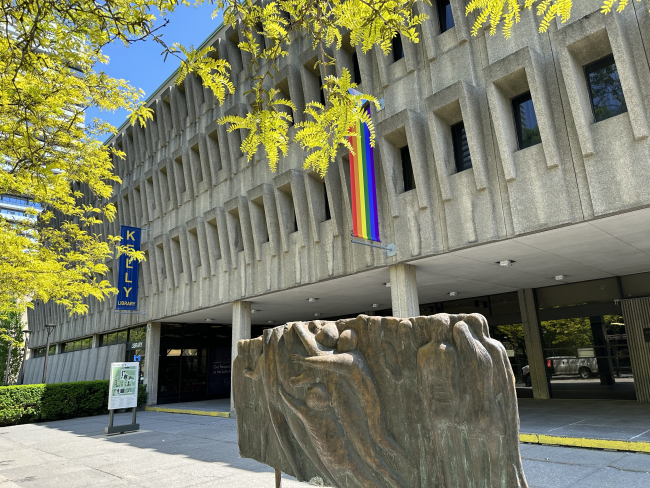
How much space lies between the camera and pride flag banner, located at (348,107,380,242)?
11.2 metres

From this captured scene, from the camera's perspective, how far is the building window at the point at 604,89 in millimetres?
8930

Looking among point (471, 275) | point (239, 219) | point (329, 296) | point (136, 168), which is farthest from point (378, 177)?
point (136, 168)

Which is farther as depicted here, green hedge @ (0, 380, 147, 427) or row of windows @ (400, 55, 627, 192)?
green hedge @ (0, 380, 147, 427)

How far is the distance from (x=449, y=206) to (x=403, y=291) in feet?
8.22

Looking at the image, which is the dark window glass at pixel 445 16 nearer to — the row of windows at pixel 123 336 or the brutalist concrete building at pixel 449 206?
the brutalist concrete building at pixel 449 206

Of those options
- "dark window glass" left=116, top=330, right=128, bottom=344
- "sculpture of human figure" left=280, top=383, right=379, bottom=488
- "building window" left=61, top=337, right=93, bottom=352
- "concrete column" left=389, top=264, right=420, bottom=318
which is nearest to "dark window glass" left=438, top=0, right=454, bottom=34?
"concrete column" left=389, top=264, right=420, bottom=318

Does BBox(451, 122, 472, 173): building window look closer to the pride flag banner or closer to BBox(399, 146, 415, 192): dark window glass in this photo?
BBox(399, 146, 415, 192): dark window glass

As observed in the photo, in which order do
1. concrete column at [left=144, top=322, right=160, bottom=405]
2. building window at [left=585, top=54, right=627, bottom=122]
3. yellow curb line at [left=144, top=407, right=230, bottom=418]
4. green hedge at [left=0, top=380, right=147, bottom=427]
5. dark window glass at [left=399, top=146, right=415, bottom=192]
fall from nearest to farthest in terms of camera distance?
building window at [left=585, top=54, right=627, bottom=122] < dark window glass at [left=399, top=146, right=415, bottom=192] < yellow curb line at [left=144, top=407, right=230, bottom=418] < green hedge at [left=0, top=380, right=147, bottom=427] < concrete column at [left=144, top=322, right=160, bottom=405]

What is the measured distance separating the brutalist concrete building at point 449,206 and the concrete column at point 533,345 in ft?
0.16

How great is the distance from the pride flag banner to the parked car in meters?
9.11

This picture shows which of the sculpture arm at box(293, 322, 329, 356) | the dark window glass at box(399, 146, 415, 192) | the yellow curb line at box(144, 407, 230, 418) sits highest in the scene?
the dark window glass at box(399, 146, 415, 192)

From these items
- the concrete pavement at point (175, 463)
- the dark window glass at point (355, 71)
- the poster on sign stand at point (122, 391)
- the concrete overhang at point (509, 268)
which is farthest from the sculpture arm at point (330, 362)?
the poster on sign stand at point (122, 391)

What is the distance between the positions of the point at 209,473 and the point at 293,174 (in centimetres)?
901

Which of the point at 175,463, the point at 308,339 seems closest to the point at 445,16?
the point at 308,339
